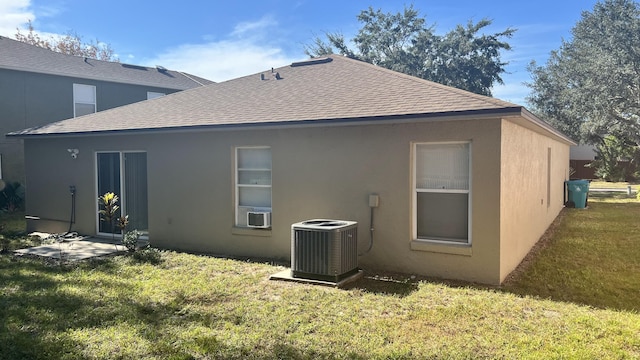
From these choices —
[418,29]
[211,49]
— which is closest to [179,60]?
[211,49]

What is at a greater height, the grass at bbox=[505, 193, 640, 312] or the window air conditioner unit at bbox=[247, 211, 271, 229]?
the window air conditioner unit at bbox=[247, 211, 271, 229]

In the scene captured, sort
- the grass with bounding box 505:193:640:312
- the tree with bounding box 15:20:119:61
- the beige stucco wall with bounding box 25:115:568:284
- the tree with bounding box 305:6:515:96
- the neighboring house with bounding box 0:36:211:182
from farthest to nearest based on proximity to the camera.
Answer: the tree with bounding box 15:20:119:61 < the tree with bounding box 305:6:515:96 < the neighboring house with bounding box 0:36:211:182 < the beige stucco wall with bounding box 25:115:568:284 < the grass with bounding box 505:193:640:312

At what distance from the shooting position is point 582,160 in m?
33.8

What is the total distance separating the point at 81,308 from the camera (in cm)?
566

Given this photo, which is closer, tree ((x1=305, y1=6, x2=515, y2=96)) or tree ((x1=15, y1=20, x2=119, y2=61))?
tree ((x1=305, y1=6, x2=515, y2=96))

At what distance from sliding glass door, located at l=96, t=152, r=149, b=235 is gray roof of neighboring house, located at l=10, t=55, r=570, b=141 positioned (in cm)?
78

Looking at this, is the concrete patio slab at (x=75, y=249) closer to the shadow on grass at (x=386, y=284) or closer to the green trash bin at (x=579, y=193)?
the shadow on grass at (x=386, y=284)

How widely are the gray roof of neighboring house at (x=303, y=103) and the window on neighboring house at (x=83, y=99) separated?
295 inches

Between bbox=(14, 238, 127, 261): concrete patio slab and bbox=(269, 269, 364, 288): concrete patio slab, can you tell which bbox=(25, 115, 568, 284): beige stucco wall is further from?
bbox=(14, 238, 127, 261): concrete patio slab

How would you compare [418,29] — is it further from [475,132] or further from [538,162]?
[475,132]

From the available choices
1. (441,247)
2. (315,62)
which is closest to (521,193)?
(441,247)

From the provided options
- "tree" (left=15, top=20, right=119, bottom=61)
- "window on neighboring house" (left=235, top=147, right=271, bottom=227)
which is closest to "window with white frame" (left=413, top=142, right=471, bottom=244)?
"window on neighboring house" (left=235, top=147, right=271, bottom=227)

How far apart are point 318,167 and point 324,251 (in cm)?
187

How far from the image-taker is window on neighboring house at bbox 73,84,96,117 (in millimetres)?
18906
